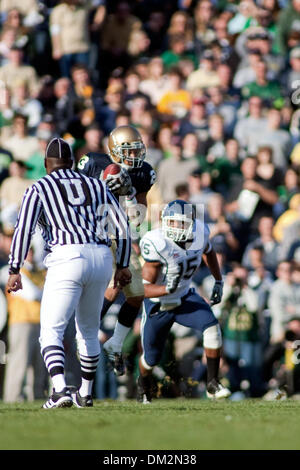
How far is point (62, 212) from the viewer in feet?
27.5

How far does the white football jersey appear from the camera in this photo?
10.4m

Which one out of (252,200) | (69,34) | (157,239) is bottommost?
(157,239)

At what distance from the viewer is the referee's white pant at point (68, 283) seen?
8.29m

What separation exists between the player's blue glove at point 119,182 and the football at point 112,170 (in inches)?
1.1

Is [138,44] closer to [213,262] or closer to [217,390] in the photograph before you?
[213,262]

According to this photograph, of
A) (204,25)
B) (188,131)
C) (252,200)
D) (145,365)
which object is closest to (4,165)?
(188,131)

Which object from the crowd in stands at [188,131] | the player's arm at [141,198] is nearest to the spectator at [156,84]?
the crowd in stands at [188,131]

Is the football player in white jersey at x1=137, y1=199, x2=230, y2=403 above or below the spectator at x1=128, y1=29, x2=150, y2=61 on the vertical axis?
below

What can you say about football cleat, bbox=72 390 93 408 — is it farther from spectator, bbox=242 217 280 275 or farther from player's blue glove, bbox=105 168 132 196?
spectator, bbox=242 217 280 275

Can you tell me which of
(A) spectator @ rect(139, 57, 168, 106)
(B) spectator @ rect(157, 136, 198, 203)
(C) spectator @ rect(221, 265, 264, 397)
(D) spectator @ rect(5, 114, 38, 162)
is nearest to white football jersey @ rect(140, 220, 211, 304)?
(C) spectator @ rect(221, 265, 264, 397)

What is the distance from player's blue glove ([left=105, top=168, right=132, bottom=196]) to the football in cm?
3

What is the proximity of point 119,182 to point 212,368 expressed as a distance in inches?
74.5
